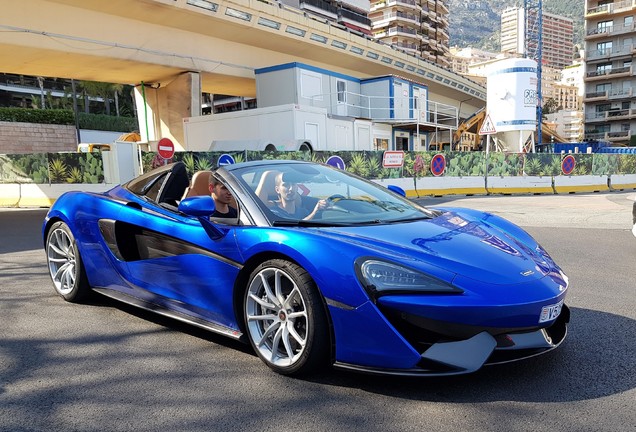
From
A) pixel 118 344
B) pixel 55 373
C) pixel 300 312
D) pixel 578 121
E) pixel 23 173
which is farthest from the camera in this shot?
pixel 578 121

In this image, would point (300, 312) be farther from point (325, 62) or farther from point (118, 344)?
point (325, 62)

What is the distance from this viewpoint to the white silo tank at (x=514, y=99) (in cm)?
3173

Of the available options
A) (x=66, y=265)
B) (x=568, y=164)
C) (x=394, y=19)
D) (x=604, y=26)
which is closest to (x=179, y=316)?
(x=66, y=265)

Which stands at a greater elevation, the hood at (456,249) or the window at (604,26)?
the window at (604,26)

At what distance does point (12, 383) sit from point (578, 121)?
145089 mm

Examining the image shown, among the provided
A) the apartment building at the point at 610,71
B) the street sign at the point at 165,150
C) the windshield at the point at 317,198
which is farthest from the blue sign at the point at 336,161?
the apartment building at the point at 610,71

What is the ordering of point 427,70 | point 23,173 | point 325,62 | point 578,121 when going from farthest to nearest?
point 578,121 → point 427,70 → point 325,62 → point 23,173

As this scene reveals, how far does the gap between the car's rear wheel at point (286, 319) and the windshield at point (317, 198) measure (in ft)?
1.24

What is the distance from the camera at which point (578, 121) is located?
128m

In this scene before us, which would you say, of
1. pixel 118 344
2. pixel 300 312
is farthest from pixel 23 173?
pixel 300 312

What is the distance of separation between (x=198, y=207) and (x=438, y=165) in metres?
17.3

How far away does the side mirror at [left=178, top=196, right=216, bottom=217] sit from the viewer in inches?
122

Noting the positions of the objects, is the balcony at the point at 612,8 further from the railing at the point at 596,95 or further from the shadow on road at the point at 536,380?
the shadow on road at the point at 536,380

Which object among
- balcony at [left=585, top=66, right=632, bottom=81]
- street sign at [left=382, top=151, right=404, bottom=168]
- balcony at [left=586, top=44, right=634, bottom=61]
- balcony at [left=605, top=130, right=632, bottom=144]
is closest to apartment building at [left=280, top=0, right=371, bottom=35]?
balcony at [left=586, top=44, right=634, bottom=61]
